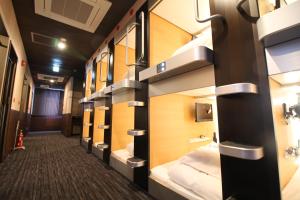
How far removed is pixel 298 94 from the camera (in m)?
1.12

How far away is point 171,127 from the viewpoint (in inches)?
67.5

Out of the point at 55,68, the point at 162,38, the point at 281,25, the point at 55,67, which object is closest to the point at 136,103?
the point at 162,38

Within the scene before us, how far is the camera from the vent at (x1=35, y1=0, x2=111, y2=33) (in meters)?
2.04

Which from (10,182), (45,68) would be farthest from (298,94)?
(45,68)

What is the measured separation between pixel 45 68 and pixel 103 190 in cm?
537

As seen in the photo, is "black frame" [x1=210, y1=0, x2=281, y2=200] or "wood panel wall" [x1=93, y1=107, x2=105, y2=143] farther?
"wood panel wall" [x1=93, y1=107, x2=105, y2=143]

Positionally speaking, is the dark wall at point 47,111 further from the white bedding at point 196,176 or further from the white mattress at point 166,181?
the white bedding at point 196,176

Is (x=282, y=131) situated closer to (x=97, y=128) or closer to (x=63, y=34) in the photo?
(x=97, y=128)

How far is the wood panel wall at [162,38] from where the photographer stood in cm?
165

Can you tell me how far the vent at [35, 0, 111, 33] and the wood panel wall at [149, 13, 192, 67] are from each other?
0.87 metres

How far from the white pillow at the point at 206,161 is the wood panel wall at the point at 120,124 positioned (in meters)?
1.33

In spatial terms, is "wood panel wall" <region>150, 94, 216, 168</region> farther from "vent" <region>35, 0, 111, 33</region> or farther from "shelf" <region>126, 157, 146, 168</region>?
"vent" <region>35, 0, 111, 33</region>

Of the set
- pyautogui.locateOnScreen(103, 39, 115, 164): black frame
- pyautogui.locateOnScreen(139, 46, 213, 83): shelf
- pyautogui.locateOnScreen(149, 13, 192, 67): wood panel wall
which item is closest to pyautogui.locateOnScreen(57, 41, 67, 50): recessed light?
pyautogui.locateOnScreen(103, 39, 115, 164): black frame

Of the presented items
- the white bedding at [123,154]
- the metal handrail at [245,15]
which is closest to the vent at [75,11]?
the metal handrail at [245,15]
